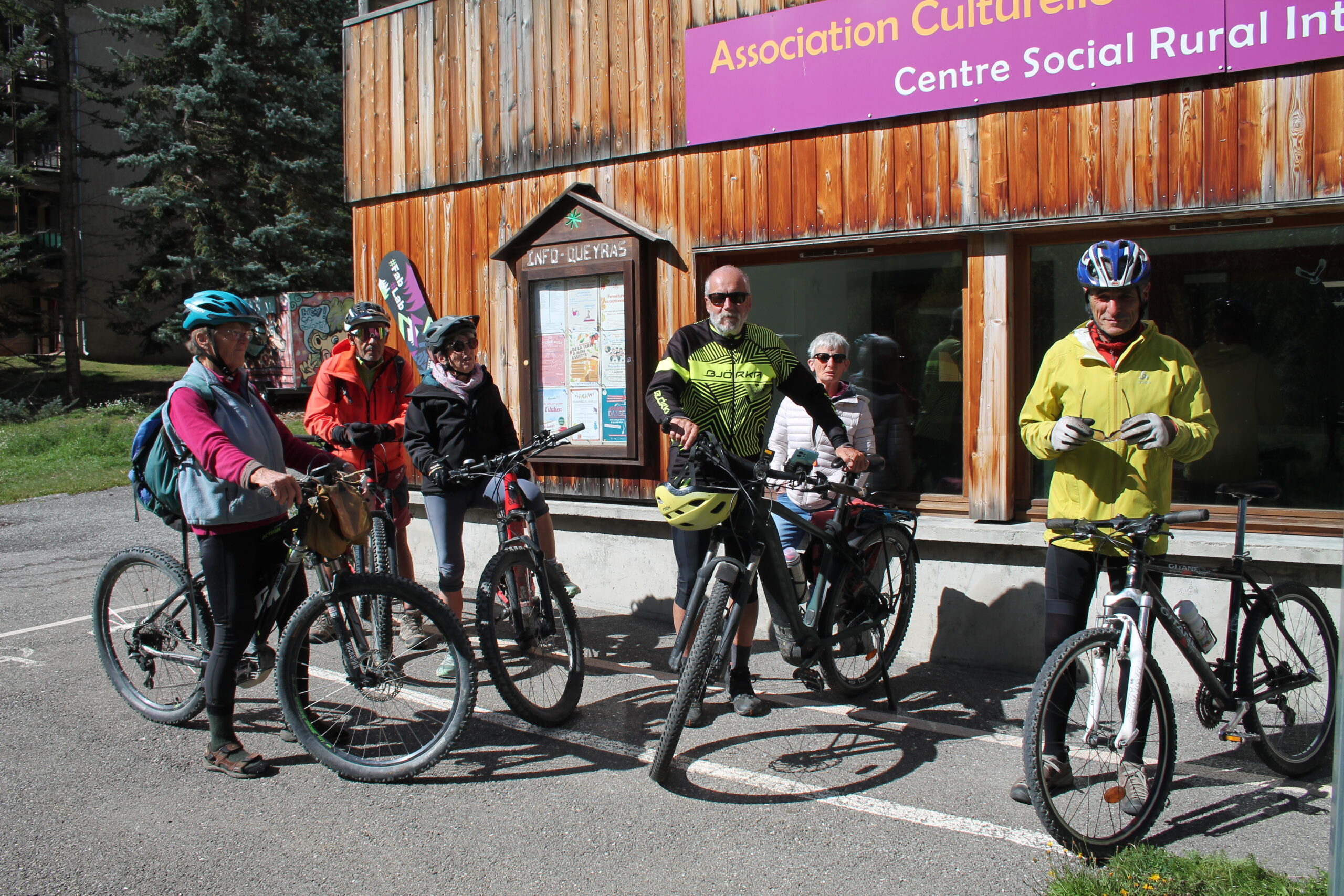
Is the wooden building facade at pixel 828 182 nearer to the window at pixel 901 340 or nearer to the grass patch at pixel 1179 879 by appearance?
the window at pixel 901 340

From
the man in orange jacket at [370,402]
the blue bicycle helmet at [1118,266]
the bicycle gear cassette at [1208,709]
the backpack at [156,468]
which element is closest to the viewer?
the blue bicycle helmet at [1118,266]

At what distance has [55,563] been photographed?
8820mm

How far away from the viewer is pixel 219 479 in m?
4.05

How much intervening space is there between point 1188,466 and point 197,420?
484 centimetres

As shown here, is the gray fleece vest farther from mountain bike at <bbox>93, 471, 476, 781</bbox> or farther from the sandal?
the sandal

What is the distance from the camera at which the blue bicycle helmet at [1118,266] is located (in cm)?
365

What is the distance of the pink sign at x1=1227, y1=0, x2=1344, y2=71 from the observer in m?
4.74

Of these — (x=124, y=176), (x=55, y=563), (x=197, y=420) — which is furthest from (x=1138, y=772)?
(x=124, y=176)

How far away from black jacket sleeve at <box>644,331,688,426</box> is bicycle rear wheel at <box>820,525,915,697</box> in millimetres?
1171

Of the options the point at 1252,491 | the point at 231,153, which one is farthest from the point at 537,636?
the point at 231,153

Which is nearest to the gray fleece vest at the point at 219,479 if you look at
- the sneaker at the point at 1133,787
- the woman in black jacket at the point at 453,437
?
the woman in black jacket at the point at 453,437

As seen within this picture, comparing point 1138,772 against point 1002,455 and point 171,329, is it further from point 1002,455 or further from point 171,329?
point 171,329

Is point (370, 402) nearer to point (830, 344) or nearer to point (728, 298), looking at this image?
point (728, 298)

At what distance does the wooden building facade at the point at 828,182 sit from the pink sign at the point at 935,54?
0.32ft
